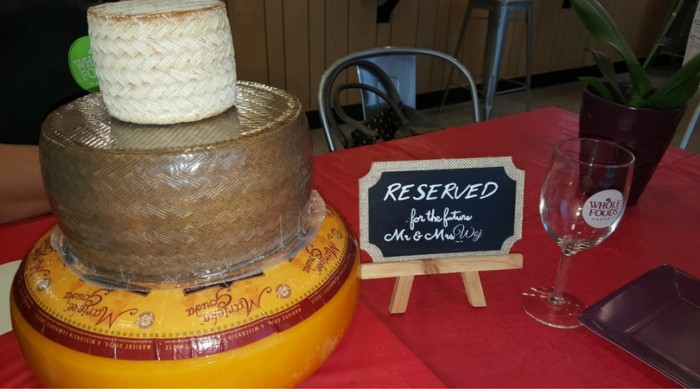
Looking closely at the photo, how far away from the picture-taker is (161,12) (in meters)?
0.48

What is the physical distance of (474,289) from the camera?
723 mm

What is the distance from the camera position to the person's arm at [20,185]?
→ 103 cm

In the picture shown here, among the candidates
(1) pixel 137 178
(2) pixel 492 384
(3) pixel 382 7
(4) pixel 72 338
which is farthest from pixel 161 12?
(3) pixel 382 7

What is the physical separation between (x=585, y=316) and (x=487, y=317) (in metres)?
0.13

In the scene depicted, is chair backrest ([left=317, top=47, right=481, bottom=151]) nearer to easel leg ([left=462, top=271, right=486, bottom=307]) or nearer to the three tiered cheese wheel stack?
easel leg ([left=462, top=271, right=486, bottom=307])

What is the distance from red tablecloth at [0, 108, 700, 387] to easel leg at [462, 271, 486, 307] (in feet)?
0.04

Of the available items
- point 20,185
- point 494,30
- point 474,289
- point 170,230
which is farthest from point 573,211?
point 494,30

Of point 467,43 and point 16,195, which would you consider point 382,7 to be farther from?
point 16,195

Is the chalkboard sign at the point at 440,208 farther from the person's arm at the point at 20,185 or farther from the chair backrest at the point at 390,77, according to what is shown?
the chair backrest at the point at 390,77

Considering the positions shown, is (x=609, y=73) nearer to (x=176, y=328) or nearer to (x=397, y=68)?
(x=176, y=328)

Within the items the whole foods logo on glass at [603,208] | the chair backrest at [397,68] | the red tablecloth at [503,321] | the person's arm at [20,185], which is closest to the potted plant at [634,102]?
the red tablecloth at [503,321]

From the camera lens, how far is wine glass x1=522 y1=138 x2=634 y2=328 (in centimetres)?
66

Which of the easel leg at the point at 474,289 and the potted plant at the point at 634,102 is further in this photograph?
the potted plant at the point at 634,102

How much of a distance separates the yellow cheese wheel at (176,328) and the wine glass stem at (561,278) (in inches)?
13.6
